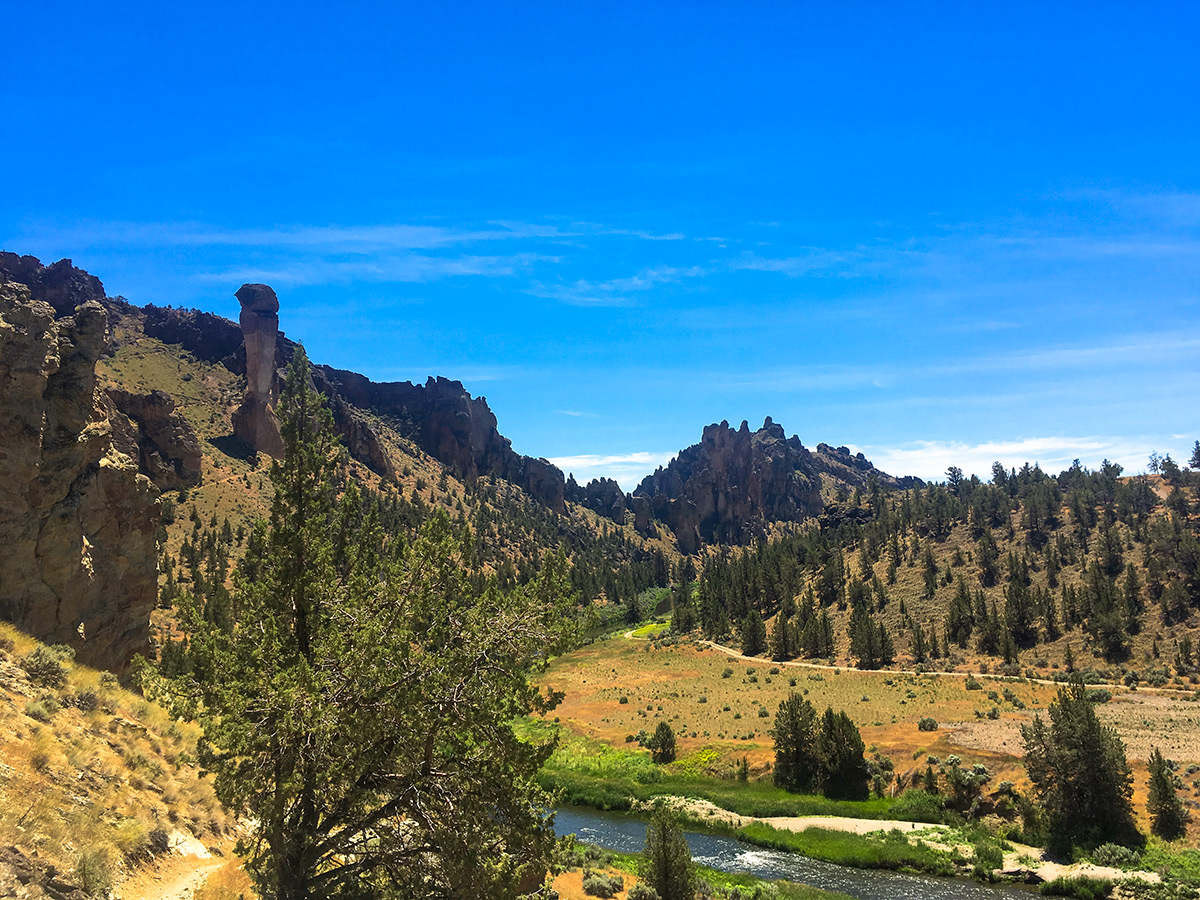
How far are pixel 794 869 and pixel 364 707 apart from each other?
31403 mm

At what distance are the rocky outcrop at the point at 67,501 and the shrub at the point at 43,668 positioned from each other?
19.2ft

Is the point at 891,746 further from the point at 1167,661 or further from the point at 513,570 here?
the point at 513,570

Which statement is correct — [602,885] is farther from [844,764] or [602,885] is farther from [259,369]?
[259,369]

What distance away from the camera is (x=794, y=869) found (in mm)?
32750

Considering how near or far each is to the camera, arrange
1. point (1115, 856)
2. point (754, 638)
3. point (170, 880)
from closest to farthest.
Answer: point (170, 880), point (1115, 856), point (754, 638)

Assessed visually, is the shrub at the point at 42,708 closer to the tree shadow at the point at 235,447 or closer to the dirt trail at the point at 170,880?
the dirt trail at the point at 170,880

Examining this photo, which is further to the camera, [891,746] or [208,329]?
[208,329]

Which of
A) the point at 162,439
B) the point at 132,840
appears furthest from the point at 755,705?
the point at 162,439

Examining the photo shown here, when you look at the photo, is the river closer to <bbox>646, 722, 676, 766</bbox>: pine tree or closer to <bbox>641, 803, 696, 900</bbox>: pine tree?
<bbox>646, 722, 676, 766</bbox>: pine tree

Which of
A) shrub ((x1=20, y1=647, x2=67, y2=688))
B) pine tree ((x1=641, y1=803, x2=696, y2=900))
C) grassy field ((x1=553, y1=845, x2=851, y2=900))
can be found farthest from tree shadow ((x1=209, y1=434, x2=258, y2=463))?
pine tree ((x1=641, y1=803, x2=696, y2=900))

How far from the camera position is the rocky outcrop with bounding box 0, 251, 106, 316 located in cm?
15825

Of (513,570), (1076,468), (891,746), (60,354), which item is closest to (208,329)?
(513,570)

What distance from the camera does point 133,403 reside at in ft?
→ 344

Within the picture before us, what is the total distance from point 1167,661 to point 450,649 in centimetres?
8782
